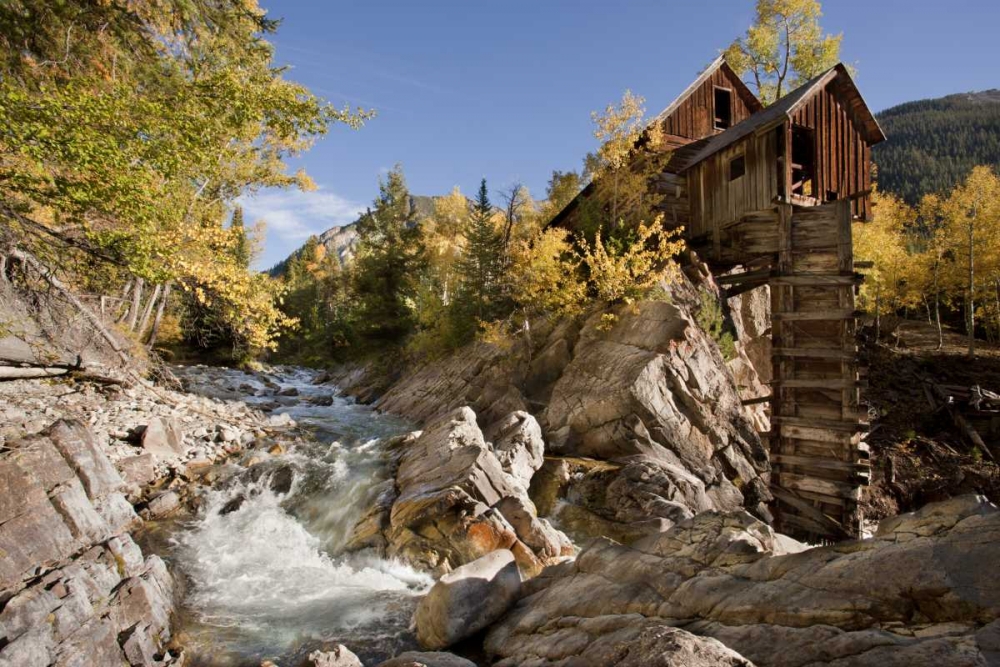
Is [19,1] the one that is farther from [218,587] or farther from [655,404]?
[655,404]

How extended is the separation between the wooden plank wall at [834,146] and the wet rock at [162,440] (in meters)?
24.8

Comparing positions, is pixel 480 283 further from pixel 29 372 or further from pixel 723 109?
pixel 29 372

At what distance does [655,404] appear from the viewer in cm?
1548

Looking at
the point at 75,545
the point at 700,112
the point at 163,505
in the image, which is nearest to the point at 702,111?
the point at 700,112

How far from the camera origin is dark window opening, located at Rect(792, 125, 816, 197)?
19.9m

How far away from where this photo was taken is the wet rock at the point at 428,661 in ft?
20.0

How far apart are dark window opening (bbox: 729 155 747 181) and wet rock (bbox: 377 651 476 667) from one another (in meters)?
20.6

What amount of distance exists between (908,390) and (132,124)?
30670 millimetres

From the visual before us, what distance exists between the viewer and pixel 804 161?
2077cm

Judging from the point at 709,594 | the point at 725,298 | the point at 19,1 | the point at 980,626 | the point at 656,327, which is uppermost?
the point at 19,1

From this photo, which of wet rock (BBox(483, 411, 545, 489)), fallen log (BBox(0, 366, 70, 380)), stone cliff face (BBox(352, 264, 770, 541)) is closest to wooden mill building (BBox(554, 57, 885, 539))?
stone cliff face (BBox(352, 264, 770, 541))

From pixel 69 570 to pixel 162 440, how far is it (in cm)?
750

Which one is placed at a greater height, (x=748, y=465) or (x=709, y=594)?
(x=709, y=594)

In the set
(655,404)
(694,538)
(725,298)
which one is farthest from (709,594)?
(725,298)
